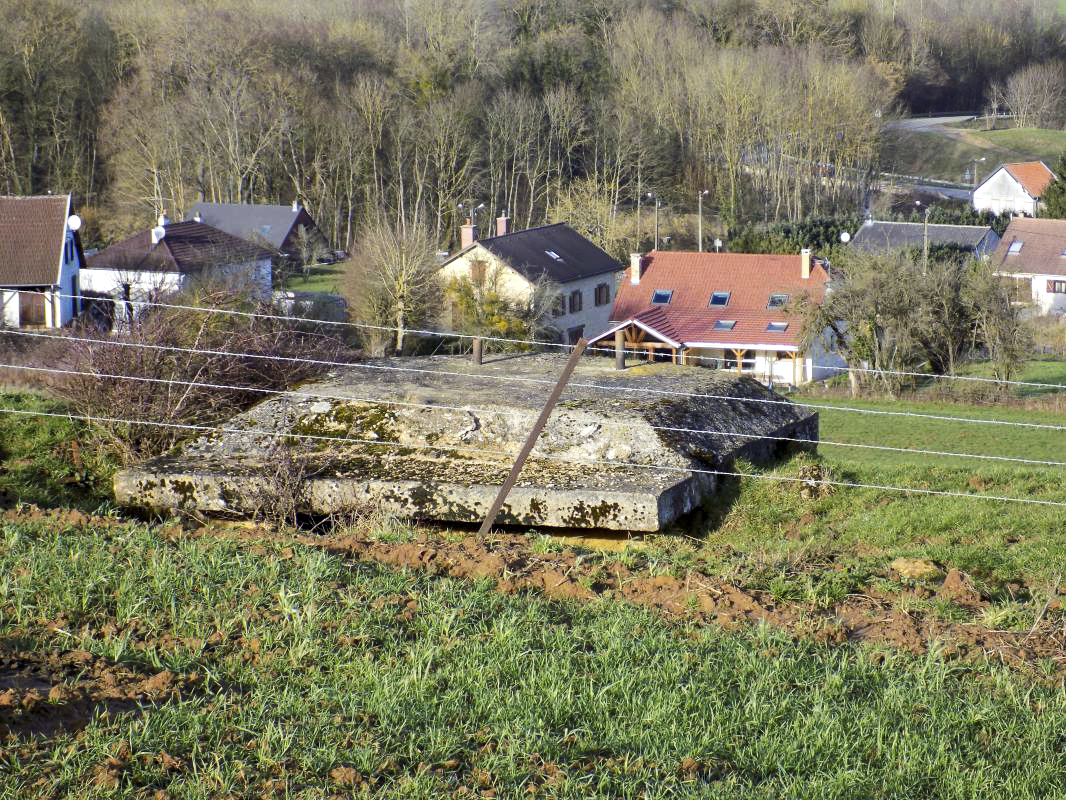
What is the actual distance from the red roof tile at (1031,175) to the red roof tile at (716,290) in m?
36.9

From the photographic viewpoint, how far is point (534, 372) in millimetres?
11273

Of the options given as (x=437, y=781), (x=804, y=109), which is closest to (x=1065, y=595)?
(x=437, y=781)

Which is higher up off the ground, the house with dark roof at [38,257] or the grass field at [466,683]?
the house with dark roof at [38,257]

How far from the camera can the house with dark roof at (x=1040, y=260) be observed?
196 ft

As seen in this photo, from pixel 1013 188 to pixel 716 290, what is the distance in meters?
40.7

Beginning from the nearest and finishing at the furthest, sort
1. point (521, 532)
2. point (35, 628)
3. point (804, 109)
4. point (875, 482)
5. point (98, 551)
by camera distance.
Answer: point (35, 628) → point (98, 551) → point (521, 532) → point (875, 482) → point (804, 109)

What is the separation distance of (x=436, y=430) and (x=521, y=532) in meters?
1.42

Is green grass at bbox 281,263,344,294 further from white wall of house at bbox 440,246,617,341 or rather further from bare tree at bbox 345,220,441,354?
bare tree at bbox 345,220,441,354

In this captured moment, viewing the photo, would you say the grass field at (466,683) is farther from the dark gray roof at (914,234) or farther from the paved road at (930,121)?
the paved road at (930,121)

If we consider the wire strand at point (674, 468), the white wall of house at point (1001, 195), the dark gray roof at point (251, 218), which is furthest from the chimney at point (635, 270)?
the wire strand at point (674, 468)

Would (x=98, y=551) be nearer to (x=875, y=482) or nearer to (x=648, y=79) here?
(x=875, y=482)

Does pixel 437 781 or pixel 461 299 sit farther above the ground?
→ pixel 461 299

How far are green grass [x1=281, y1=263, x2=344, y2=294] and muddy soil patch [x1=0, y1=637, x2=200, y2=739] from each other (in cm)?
4917

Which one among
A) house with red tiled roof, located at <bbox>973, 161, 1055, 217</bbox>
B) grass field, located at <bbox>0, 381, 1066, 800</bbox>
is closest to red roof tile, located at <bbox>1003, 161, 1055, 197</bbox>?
house with red tiled roof, located at <bbox>973, 161, 1055, 217</bbox>
